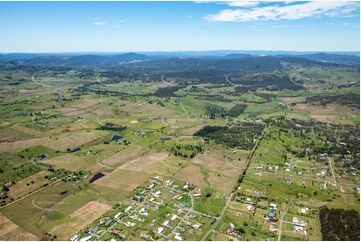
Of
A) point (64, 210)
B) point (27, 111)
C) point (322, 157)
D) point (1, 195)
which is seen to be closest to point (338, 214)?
point (322, 157)

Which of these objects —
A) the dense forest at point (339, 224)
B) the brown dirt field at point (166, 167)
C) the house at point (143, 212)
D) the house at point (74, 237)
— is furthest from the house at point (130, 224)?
the dense forest at point (339, 224)

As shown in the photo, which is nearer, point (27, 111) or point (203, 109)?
point (27, 111)

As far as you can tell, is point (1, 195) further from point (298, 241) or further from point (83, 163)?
point (298, 241)

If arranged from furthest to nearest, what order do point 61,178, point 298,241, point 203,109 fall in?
1. point 203,109
2. point 61,178
3. point 298,241

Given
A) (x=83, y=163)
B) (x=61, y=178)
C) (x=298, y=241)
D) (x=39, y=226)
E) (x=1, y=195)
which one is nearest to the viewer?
(x=298, y=241)

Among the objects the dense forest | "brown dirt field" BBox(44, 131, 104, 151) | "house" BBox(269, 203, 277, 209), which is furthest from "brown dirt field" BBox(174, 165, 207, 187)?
"brown dirt field" BBox(44, 131, 104, 151)

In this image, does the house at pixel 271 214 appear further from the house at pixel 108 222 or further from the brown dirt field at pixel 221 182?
the house at pixel 108 222
